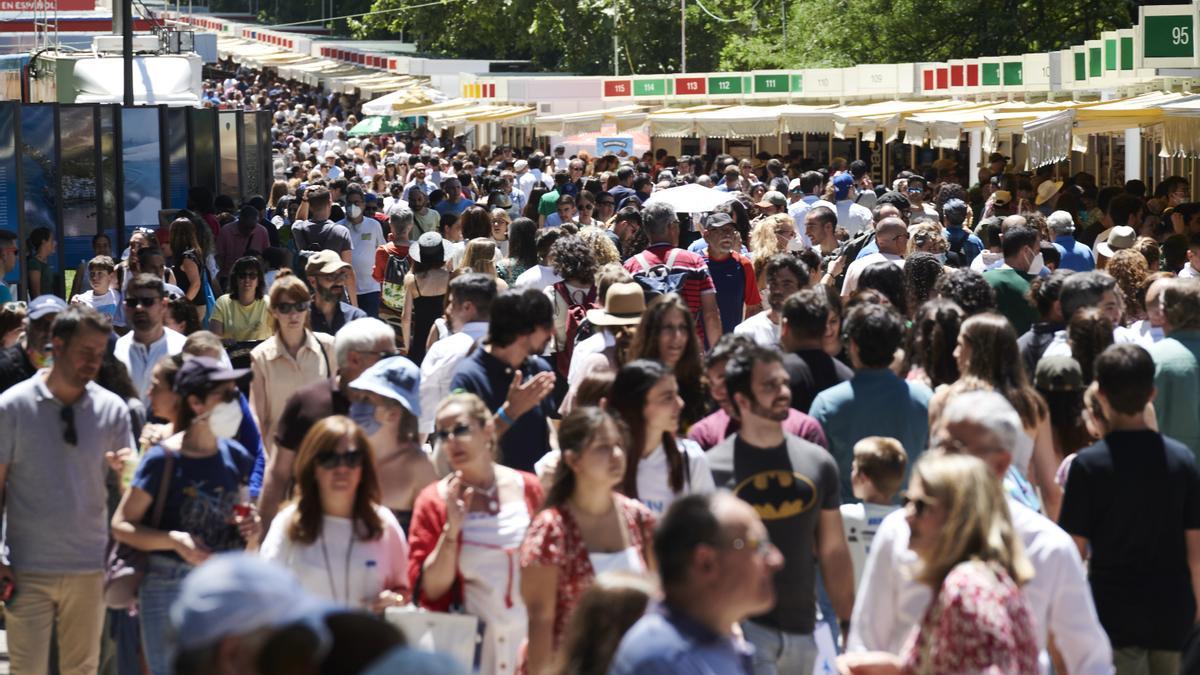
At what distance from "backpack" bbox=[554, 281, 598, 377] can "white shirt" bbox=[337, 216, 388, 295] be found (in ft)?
18.0

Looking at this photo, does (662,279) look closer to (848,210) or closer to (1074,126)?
(848,210)

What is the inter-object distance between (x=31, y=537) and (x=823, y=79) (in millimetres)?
30998

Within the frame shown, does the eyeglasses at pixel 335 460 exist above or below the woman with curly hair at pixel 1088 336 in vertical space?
below

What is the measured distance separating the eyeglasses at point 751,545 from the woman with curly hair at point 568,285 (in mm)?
6112

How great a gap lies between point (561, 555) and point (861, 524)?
4.83ft

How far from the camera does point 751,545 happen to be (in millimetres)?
4008

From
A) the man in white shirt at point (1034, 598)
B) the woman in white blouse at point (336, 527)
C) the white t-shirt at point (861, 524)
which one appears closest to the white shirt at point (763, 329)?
the white t-shirt at point (861, 524)

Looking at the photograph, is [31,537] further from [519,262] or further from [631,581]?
[519,262]

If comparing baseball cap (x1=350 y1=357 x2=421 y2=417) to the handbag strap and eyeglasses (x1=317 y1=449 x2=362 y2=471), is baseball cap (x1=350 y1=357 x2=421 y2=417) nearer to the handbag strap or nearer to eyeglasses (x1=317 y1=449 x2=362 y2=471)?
the handbag strap

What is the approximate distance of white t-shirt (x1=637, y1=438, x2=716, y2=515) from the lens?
6105 millimetres

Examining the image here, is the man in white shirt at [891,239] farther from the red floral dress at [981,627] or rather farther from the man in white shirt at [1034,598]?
the red floral dress at [981,627]

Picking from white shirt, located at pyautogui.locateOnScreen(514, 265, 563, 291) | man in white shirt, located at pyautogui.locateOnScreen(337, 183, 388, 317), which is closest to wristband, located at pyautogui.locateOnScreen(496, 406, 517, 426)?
white shirt, located at pyautogui.locateOnScreen(514, 265, 563, 291)

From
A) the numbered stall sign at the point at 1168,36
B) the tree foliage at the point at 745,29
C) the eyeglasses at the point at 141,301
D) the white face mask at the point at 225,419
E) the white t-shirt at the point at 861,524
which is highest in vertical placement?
the tree foliage at the point at 745,29

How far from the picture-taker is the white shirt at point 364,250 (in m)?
15.7
